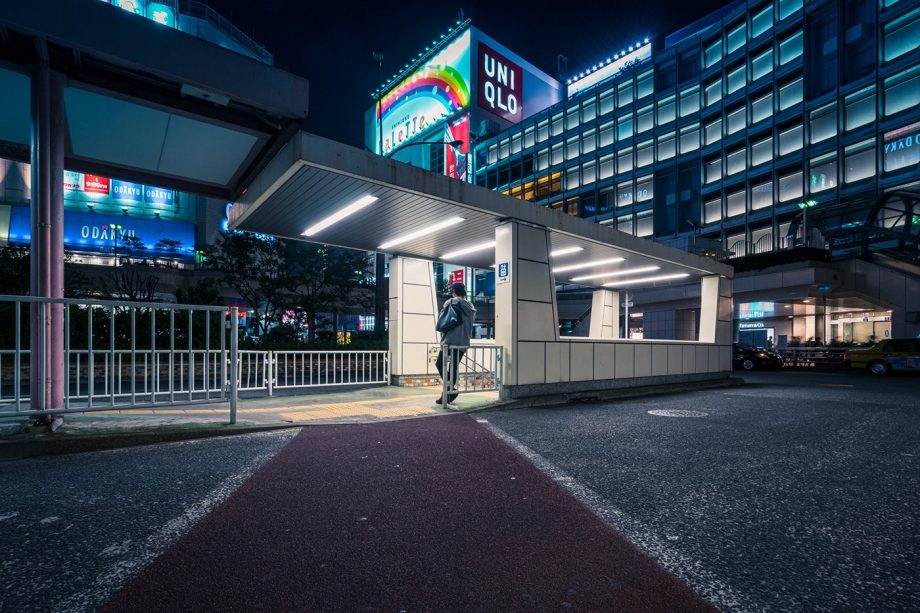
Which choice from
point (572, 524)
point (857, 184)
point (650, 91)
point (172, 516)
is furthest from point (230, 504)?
point (650, 91)

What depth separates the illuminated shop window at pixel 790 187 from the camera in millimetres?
31842

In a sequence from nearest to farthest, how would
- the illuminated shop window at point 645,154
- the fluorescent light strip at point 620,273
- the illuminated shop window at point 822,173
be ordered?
1. the fluorescent light strip at point 620,273
2. the illuminated shop window at point 822,173
3. the illuminated shop window at point 645,154

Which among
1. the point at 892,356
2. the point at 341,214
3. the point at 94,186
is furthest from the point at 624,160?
the point at 94,186

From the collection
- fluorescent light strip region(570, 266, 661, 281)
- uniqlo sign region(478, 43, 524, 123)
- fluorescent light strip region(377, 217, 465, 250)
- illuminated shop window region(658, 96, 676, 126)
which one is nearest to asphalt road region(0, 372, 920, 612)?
fluorescent light strip region(377, 217, 465, 250)

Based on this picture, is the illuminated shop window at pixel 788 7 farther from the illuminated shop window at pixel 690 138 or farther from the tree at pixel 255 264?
the tree at pixel 255 264

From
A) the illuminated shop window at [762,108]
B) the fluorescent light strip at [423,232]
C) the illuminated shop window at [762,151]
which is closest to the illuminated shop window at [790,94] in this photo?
the illuminated shop window at [762,108]

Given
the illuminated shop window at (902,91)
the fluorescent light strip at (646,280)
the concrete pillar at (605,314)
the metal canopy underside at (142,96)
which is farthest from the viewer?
the illuminated shop window at (902,91)

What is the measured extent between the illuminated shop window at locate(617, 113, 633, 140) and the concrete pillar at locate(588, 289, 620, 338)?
102 feet

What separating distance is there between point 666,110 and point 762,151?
9518 mm

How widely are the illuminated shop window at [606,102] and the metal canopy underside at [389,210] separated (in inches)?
1484

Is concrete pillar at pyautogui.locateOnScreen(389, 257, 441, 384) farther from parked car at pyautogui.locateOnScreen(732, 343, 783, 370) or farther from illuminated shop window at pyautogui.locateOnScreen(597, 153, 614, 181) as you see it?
illuminated shop window at pyautogui.locateOnScreen(597, 153, 614, 181)

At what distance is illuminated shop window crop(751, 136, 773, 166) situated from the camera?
110 ft

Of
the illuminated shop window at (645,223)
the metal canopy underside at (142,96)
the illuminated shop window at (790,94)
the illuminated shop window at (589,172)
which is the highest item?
the illuminated shop window at (790,94)

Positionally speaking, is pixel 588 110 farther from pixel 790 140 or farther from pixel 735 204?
pixel 790 140
